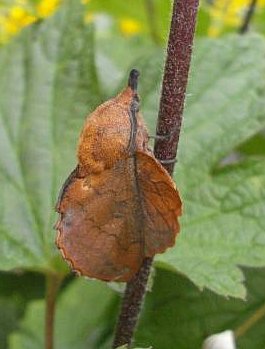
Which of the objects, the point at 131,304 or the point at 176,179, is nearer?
the point at 131,304

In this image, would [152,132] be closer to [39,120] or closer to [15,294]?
[39,120]

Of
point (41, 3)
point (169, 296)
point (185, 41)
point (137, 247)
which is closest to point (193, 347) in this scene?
point (169, 296)

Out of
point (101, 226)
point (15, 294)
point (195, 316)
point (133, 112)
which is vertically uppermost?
point (133, 112)

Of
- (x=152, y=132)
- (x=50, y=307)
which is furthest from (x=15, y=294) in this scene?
(x=152, y=132)

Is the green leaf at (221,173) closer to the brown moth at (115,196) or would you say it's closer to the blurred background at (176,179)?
the blurred background at (176,179)

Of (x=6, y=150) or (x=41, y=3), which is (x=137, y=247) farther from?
(x=41, y=3)

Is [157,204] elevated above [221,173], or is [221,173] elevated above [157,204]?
[157,204]

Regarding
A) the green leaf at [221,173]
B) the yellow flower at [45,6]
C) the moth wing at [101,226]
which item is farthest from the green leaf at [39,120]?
the yellow flower at [45,6]

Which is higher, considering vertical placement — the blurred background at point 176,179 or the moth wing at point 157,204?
the moth wing at point 157,204
